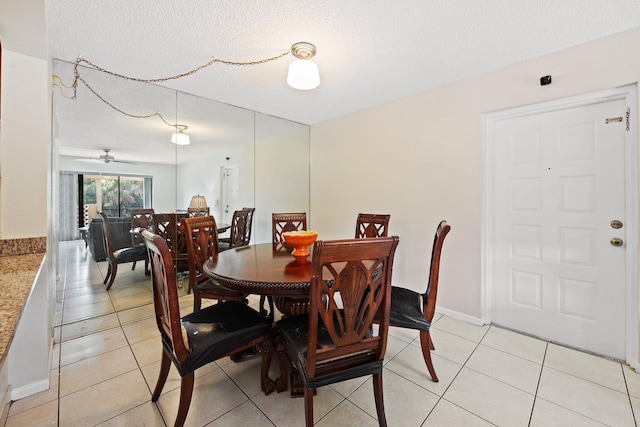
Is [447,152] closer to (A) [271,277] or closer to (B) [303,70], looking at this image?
(B) [303,70]

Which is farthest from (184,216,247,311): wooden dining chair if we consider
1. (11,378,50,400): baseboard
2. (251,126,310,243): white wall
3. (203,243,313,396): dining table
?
(251,126,310,243): white wall

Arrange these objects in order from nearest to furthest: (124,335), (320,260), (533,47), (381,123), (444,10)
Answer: (320,260) → (444,10) → (533,47) → (124,335) → (381,123)

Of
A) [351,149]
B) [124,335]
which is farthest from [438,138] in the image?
[124,335]

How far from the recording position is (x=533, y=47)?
207 cm

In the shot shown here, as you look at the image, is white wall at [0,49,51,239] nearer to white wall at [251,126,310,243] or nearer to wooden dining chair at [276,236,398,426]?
wooden dining chair at [276,236,398,426]

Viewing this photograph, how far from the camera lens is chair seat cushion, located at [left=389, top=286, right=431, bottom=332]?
1.69 m

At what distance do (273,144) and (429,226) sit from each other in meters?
2.42

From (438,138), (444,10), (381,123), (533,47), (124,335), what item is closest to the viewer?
(444,10)

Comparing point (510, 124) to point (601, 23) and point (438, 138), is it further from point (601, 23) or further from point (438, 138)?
point (601, 23)

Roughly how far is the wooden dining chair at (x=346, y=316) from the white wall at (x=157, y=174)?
2262 millimetres

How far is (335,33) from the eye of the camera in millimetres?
1921

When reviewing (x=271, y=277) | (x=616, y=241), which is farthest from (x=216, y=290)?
(x=616, y=241)

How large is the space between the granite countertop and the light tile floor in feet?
2.74

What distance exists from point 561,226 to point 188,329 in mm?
2885
